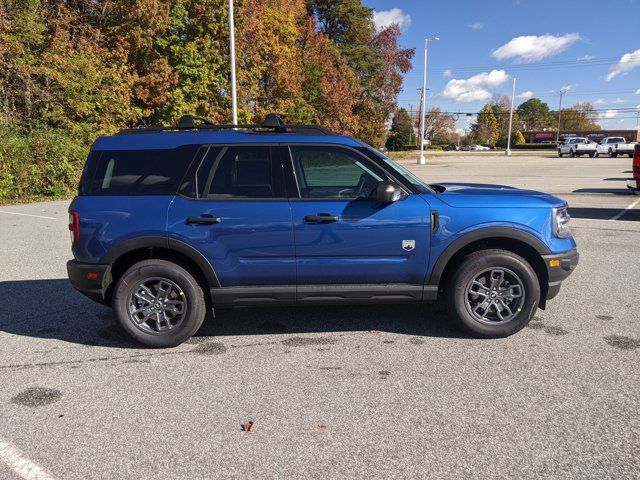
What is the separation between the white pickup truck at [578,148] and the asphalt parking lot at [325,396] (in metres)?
50.5

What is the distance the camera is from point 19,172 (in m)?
15.3

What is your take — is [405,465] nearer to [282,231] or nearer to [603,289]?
[282,231]

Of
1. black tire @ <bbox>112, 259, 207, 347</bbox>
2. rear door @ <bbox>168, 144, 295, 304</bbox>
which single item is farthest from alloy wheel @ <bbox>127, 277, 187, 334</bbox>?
rear door @ <bbox>168, 144, 295, 304</bbox>

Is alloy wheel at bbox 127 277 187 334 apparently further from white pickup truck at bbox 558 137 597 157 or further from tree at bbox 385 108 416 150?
tree at bbox 385 108 416 150

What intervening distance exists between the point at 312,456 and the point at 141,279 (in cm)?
223

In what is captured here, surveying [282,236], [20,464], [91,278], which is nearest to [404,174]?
[282,236]

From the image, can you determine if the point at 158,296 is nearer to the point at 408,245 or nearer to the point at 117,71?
the point at 408,245

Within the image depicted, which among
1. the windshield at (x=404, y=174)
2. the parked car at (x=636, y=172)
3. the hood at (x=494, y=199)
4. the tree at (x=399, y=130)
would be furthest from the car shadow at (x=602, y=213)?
the tree at (x=399, y=130)

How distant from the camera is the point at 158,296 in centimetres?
424

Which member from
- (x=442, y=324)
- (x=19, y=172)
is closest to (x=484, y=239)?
(x=442, y=324)

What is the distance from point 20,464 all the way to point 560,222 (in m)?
4.26

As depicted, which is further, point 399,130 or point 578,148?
point 399,130

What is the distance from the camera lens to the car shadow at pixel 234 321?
4.58m

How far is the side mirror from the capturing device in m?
3.98
